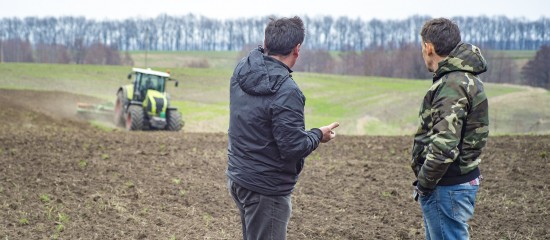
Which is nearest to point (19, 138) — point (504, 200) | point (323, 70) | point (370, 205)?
point (370, 205)

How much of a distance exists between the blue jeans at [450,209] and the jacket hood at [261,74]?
1.26m

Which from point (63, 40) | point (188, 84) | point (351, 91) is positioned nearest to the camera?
point (351, 91)

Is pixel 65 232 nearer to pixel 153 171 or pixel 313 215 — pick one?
pixel 313 215

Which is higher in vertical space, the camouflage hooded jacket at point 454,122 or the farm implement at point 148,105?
the camouflage hooded jacket at point 454,122

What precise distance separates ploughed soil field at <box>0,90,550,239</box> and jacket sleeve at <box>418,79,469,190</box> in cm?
322

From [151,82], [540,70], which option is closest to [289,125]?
[151,82]

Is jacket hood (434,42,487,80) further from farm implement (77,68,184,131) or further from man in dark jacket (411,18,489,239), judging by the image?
farm implement (77,68,184,131)

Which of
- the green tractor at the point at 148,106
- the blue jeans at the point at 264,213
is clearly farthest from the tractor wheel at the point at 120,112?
the blue jeans at the point at 264,213

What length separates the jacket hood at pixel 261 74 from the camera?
387cm

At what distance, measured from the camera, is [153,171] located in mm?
10984

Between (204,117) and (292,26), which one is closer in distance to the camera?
(292,26)

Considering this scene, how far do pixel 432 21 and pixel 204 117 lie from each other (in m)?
28.5

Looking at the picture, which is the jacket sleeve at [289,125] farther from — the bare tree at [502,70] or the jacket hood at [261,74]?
the bare tree at [502,70]

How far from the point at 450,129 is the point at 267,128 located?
115 cm
